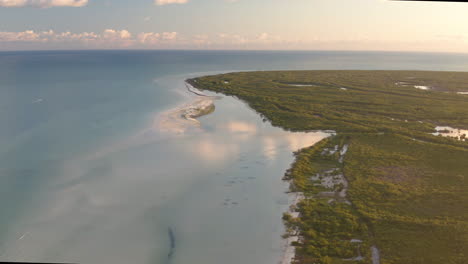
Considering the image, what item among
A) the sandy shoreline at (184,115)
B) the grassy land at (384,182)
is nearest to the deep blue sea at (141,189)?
the sandy shoreline at (184,115)

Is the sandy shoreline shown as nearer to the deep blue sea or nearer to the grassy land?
the deep blue sea

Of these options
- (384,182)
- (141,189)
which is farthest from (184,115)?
(384,182)

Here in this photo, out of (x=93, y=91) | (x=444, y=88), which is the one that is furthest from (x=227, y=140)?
(x=444, y=88)

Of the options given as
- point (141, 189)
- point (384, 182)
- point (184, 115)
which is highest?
point (384, 182)

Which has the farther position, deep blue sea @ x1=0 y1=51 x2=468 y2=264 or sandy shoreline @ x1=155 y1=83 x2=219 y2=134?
sandy shoreline @ x1=155 y1=83 x2=219 y2=134

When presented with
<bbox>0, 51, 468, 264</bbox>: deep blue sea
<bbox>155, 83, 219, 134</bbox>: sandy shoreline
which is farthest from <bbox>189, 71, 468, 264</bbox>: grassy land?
<bbox>155, 83, 219, 134</bbox>: sandy shoreline

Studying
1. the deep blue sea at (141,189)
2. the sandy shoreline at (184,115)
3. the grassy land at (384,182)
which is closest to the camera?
the grassy land at (384,182)

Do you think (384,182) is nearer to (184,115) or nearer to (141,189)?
(141,189)

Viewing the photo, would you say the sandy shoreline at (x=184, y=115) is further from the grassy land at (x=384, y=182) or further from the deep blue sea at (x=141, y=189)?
the grassy land at (x=384, y=182)

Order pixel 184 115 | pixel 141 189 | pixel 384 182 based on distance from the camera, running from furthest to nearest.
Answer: pixel 184 115 → pixel 384 182 → pixel 141 189
